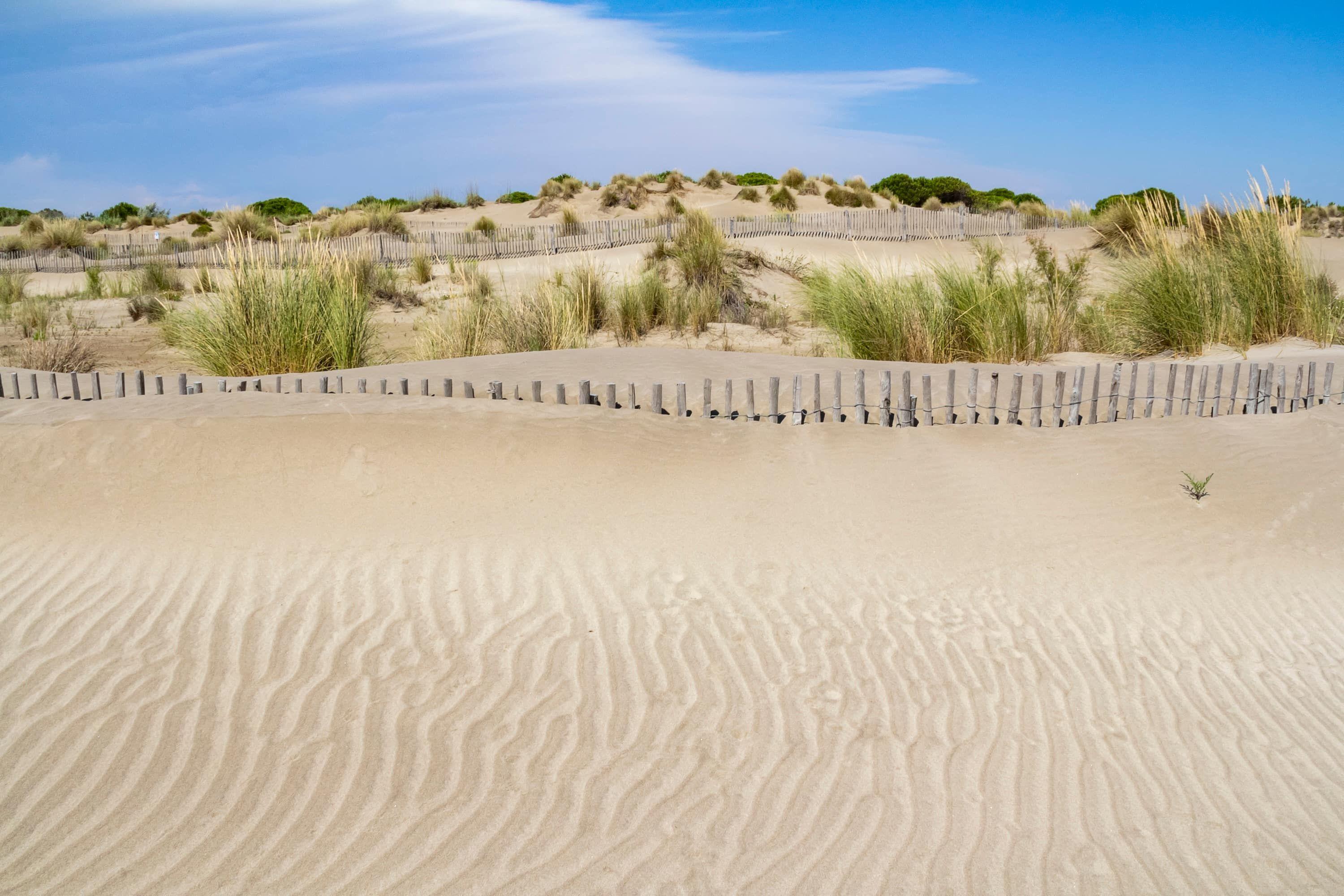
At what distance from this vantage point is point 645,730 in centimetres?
381

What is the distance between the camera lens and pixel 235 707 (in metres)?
3.85

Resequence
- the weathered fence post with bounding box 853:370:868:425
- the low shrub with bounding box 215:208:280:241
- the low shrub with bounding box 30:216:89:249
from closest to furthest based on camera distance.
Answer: the weathered fence post with bounding box 853:370:868:425
the low shrub with bounding box 215:208:280:241
the low shrub with bounding box 30:216:89:249

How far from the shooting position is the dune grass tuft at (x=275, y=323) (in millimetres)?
9438

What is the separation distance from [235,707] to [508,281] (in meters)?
16.7

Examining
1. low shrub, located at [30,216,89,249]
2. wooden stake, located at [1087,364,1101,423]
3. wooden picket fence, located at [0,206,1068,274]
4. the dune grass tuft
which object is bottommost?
wooden stake, located at [1087,364,1101,423]

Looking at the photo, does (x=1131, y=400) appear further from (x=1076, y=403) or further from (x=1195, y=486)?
(x=1195, y=486)

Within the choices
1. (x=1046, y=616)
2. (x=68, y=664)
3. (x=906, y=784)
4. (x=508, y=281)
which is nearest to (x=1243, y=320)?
(x=1046, y=616)

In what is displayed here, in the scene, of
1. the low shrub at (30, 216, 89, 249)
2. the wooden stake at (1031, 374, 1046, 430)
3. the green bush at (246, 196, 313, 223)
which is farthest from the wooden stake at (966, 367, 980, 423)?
the green bush at (246, 196, 313, 223)

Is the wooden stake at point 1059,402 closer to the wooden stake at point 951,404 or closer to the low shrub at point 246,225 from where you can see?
the wooden stake at point 951,404

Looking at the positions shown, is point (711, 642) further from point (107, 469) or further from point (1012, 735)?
point (107, 469)

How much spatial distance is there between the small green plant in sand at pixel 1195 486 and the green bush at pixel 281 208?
126ft

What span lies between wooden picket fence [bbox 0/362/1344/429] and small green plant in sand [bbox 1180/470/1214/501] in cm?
101

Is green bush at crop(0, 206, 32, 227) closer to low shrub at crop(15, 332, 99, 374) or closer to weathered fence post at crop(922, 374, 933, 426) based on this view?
low shrub at crop(15, 332, 99, 374)

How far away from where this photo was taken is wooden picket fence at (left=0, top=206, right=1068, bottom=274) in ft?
79.9
